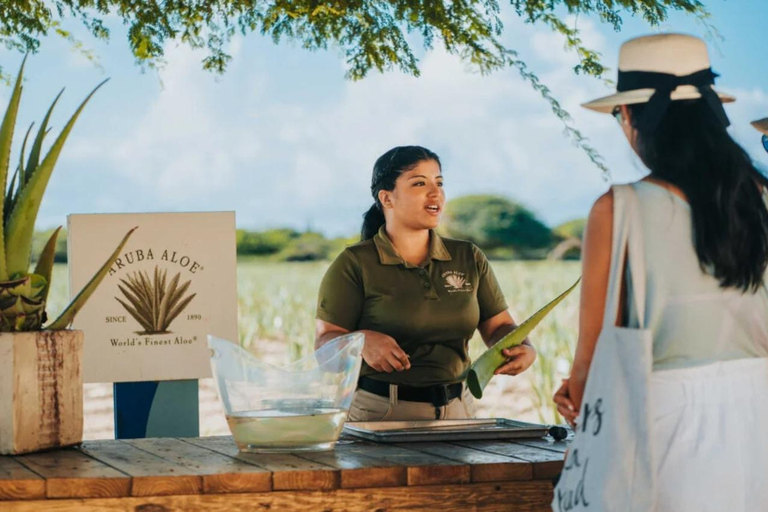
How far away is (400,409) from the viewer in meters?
3.39

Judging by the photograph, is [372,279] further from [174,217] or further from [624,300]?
[624,300]

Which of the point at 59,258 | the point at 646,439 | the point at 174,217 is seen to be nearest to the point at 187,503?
the point at 646,439

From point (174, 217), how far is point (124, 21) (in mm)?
1167

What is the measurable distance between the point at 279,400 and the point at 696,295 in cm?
106

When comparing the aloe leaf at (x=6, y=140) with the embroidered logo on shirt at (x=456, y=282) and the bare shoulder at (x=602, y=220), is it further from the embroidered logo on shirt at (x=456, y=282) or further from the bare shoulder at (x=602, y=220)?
the bare shoulder at (x=602, y=220)

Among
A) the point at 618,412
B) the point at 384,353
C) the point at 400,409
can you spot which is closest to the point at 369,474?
the point at 618,412

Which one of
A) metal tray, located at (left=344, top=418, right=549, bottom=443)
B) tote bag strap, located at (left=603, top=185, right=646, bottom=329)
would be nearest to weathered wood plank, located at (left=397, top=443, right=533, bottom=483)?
metal tray, located at (left=344, top=418, right=549, bottom=443)

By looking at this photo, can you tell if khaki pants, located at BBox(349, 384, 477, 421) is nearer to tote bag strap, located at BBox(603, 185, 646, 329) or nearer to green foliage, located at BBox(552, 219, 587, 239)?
tote bag strap, located at BBox(603, 185, 646, 329)

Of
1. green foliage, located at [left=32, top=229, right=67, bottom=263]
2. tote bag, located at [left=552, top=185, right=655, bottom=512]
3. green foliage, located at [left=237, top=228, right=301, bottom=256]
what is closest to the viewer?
tote bag, located at [left=552, top=185, right=655, bottom=512]

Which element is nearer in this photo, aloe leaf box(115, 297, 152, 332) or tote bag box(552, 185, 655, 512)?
tote bag box(552, 185, 655, 512)

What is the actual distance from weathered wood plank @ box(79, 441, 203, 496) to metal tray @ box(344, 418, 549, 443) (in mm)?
555

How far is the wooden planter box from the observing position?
2574 millimetres

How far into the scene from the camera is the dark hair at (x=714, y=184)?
1.88m

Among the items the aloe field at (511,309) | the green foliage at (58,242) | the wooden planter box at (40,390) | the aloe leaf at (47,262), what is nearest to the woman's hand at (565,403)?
the wooden planter box at (40,390)
